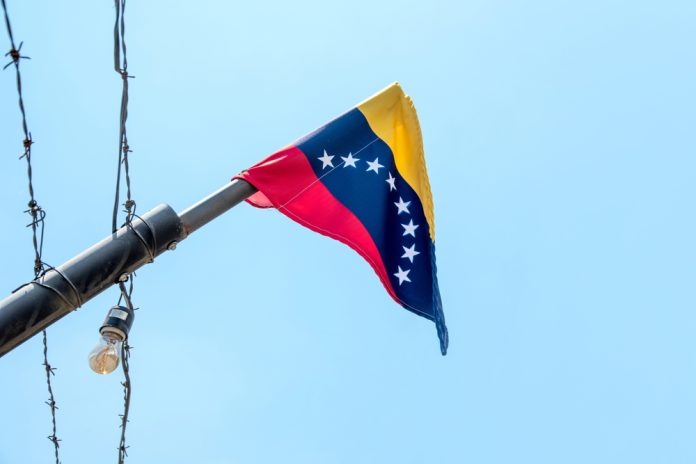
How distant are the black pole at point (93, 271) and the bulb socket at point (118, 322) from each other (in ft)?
0.91

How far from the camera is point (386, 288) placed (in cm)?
785

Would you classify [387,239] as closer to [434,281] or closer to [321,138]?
[434,281]

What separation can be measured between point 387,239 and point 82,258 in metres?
3.60

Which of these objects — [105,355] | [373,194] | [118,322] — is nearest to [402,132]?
[373,194]

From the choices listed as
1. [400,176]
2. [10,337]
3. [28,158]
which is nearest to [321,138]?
[400,176]

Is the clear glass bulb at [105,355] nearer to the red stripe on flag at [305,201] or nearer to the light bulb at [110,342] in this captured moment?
the light bulb at [110,342]

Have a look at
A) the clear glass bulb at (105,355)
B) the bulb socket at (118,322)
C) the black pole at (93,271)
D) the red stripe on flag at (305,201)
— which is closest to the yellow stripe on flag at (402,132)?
the red stripe on flag at (305,201)

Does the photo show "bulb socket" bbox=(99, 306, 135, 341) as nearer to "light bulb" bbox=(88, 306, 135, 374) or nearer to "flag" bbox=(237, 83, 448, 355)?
"light bulb" bbox=(88, 306, 135, 374)

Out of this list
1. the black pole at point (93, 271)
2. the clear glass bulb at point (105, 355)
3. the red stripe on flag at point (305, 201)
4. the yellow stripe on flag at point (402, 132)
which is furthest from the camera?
the yellow stripe on flag at point (402, 132)

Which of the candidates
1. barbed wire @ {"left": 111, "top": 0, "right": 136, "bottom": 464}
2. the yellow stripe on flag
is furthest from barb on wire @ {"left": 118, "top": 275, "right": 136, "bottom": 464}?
the yellow stripe on flag

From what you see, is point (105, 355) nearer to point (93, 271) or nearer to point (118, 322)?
point (118, 322)

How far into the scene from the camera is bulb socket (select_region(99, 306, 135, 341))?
5215 millimetres

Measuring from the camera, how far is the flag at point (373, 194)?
723cm

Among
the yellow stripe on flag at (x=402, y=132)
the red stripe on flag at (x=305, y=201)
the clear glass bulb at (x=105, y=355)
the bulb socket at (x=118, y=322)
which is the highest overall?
the yellow stripe on flag at (x=402, y=132)
